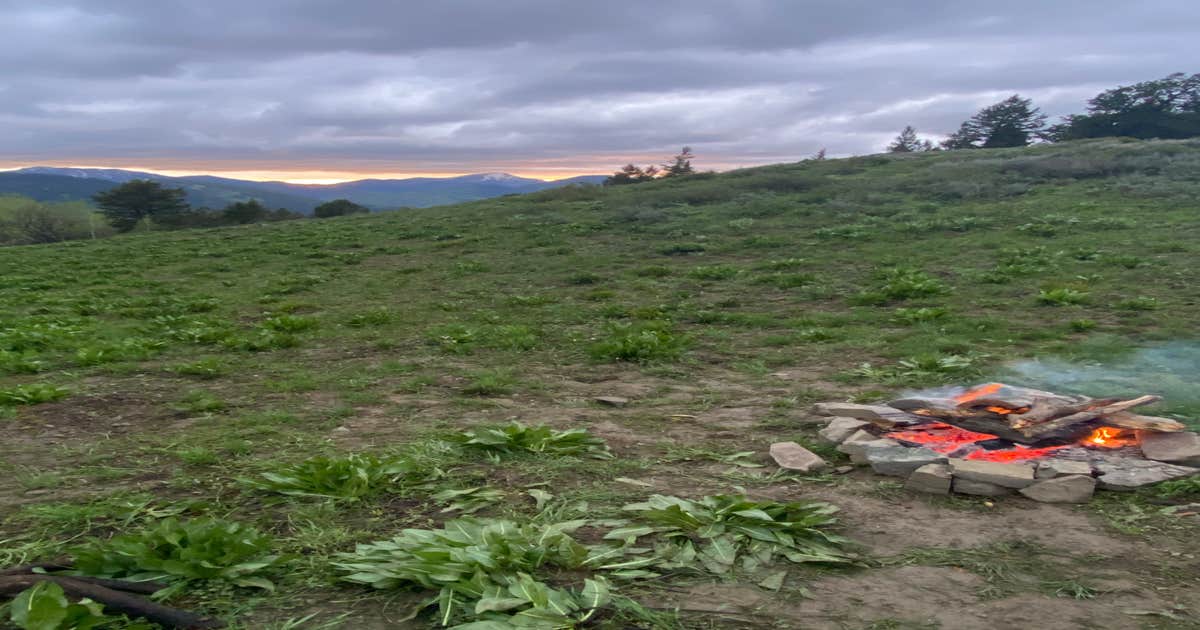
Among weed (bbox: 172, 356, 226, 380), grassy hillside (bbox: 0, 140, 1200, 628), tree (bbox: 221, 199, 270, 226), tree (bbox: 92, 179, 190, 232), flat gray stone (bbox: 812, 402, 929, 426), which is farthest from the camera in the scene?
tree (bbox: 92, 179, 190, 232)

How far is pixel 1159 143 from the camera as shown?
2858cm

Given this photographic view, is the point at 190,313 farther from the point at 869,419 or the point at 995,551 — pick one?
the point at 995,551

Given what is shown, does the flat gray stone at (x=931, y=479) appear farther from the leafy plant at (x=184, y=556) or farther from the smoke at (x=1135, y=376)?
the leafy plant at (x=184, y=556)

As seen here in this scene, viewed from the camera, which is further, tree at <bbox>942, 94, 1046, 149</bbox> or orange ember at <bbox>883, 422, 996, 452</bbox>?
tree at <bbox>942, 94, 1046, 149</bbox>

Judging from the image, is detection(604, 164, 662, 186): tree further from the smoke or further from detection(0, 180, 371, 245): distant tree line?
the smoke

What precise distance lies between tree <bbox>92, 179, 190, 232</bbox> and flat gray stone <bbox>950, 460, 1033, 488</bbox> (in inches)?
1770

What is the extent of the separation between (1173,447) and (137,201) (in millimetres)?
48025

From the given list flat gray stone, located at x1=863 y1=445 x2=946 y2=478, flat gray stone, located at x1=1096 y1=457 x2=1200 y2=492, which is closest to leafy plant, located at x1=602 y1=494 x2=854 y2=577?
flat gray stone, located at x1=863 y1=445 x2=946 y2=478

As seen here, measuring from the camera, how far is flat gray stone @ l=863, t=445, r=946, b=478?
477 centimetres

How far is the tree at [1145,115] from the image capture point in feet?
143

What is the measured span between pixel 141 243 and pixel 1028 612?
25021 millimetres

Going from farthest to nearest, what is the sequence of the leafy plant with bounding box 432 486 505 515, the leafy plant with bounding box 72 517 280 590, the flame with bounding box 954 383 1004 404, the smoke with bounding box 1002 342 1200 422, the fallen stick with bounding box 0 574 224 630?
the smoke with bounding box 1002 342 1200 422 < the flame with bounding box 954 383 1004 404 < the leafy plant with bounding box 432 486 505 515 < the leafy plant with bounding box 72 517 280 590 < the fallen stick with bounding box 0 574 224 630

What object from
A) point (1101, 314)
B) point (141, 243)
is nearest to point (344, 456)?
point (1101, 314)

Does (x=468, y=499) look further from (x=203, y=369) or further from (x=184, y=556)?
(x=203, y=369)
